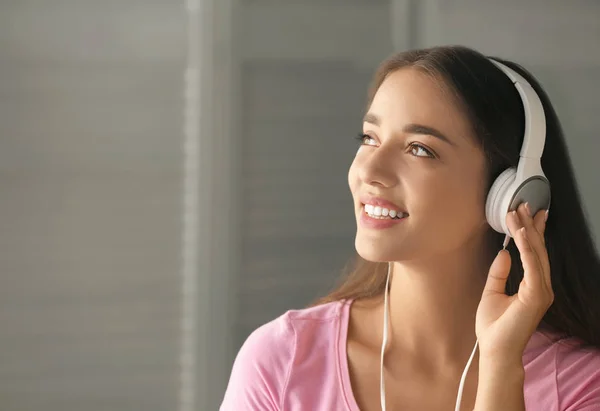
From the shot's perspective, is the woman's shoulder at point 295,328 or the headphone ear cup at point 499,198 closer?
the headphone ear cup at point 499,198

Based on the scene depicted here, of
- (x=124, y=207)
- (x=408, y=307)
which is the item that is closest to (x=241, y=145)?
(x=124, y=207)

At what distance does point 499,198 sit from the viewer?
1454 millimetres

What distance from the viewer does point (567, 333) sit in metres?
1.67

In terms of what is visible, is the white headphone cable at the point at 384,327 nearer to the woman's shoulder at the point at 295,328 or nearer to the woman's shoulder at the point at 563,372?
the woman's shoulder at the point at 295,328

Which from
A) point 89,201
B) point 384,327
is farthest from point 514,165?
point 89,201

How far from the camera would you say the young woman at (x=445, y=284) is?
1.46m

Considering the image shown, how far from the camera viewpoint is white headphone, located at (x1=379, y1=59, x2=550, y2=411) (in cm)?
142

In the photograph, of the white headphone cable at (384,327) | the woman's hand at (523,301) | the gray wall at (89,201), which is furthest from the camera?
the gray wall at (89,201)

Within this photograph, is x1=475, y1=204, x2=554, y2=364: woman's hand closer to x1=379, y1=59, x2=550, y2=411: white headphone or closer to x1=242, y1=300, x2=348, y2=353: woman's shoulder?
x1=379, y1=59, x2=550, y2=411: white headphone

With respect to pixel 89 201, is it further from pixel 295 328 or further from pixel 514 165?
pixel 514 165

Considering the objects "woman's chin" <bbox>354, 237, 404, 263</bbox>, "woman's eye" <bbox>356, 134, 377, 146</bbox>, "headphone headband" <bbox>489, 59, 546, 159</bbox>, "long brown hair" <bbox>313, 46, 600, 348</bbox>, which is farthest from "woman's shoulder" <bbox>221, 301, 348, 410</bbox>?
"headphone headband" <bbox>489, 59, 546, 159</bbox>

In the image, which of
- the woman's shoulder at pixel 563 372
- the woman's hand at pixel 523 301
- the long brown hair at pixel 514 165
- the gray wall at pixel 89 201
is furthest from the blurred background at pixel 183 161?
the woman's hand at pixel 523 301

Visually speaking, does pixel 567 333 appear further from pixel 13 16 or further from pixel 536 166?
pixel 13 16

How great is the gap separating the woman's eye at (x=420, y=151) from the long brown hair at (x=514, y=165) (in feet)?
0.31
